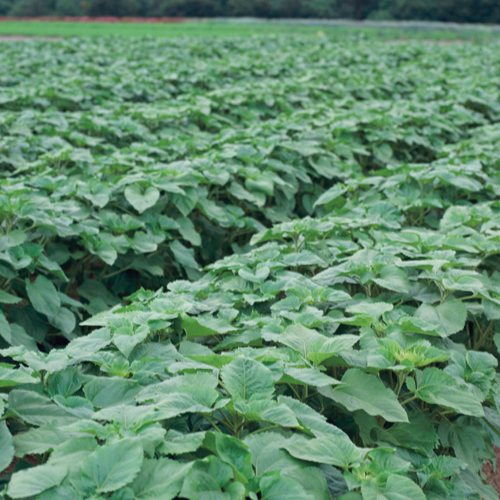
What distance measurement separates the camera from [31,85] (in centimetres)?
645

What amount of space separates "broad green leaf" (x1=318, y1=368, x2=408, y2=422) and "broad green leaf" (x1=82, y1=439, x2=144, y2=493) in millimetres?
528

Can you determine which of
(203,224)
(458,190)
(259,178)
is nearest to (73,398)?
(203,224)

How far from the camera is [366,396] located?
1231mm

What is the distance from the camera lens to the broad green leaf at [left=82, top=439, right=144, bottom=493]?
813mm

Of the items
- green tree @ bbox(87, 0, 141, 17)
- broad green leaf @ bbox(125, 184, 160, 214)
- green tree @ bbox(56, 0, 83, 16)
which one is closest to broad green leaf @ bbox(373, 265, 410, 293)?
broad green leaf @ bbox(125, 184, 160, 214)

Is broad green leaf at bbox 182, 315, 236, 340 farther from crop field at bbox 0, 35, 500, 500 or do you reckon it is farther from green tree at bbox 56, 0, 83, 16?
green tree at bbox 56, 0, 83, 16

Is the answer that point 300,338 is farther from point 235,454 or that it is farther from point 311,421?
point 235,454

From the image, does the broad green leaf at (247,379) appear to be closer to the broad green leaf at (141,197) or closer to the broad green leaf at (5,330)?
the broad green leaf at (5,330)

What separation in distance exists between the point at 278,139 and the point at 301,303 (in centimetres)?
251

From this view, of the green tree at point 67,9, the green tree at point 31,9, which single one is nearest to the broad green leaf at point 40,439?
the green tree at point 67,9

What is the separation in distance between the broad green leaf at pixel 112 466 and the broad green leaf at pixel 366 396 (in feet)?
1.73

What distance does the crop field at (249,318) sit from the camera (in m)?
0.96

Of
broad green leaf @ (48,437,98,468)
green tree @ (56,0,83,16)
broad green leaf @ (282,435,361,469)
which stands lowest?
broad green leaf @ (282,435,361,469)

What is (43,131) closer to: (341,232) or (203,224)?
(203,224)
